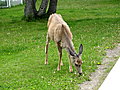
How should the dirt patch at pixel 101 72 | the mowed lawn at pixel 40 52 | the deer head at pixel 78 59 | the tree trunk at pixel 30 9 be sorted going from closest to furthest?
1. the dirt patch at pixel 101 72
2. the mowed lawn at pixel 40 52
3. the deer head at pixel 78 59
4. the tree trunk at pixel 30 9

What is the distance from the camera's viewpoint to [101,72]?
337 inches

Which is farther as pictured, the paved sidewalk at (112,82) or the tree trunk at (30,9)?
the tree trunk at (30,9)

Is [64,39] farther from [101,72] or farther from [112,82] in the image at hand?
[112,82]

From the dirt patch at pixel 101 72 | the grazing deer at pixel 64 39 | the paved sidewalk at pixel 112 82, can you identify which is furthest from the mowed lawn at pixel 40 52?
the paved sidewalk at pixel 112 82

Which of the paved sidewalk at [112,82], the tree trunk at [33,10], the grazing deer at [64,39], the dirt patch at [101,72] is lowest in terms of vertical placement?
the tree trunk at [33,10]

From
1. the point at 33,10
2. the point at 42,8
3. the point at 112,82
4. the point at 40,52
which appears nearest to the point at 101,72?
the point at 112,82

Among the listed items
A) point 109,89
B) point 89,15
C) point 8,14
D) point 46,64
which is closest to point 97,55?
point 46,64

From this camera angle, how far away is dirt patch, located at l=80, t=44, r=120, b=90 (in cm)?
748

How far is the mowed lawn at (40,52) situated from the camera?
7.91 m

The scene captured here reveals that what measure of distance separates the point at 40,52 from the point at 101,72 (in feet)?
11.3

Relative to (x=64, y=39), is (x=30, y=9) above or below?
below

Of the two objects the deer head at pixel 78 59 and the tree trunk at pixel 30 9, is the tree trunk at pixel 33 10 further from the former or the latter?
the deer head at pixel 78 59

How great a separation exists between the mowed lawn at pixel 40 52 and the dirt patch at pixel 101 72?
143mm

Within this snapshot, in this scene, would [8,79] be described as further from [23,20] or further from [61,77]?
[23,20]
